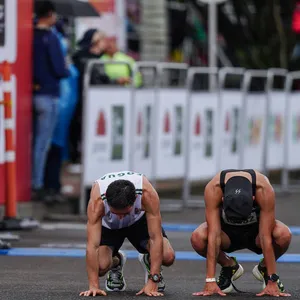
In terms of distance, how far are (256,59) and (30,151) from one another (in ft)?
39.6

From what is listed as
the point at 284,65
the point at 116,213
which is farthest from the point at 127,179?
the point at 284,65

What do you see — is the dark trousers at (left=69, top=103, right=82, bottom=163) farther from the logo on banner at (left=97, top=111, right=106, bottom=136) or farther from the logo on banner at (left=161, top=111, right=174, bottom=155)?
the logo on banner at (left=97, top=111, right=106, bottom=136)

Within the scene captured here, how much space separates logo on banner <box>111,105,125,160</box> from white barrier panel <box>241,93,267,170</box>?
280cm

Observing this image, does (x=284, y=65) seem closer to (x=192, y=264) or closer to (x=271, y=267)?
(x=192, y=264)

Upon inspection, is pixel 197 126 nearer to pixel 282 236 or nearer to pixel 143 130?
pixel 143 130

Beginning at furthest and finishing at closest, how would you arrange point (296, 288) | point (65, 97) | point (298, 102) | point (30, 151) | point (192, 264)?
point (298, 102)
point (65, 97)
point (30, 151)
point (192, 264)
point (296, 288)

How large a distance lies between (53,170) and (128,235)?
5.68 m

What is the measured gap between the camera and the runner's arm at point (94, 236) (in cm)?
871

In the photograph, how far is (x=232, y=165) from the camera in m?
17.1

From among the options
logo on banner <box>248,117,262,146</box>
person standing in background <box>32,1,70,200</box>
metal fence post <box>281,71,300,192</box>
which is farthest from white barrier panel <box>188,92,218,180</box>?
person standing in background <box>32,1,70,200</box>

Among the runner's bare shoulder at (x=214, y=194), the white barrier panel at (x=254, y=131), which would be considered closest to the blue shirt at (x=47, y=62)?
the white barrier panel at (x=254, y=131)

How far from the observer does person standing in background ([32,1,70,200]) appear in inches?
560

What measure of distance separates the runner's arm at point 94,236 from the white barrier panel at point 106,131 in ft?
18.8

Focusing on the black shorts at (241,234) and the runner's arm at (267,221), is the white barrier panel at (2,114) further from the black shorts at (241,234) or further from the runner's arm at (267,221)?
the runner's arm at (267,221)
